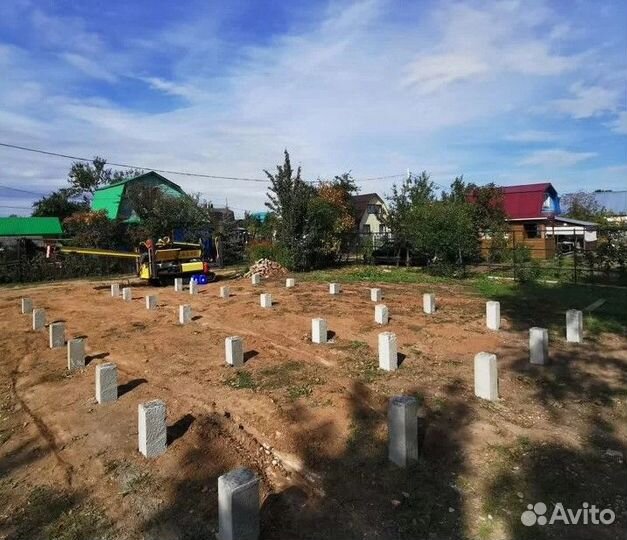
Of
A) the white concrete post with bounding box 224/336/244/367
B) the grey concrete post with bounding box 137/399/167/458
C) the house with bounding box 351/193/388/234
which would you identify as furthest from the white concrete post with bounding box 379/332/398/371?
the house with bounding box 351/193/388/234

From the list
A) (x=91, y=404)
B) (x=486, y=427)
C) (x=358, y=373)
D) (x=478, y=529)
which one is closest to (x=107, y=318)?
(x=91, y=404)

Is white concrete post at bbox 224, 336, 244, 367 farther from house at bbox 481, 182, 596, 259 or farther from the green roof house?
house at bbox 481, 182, 596, 259

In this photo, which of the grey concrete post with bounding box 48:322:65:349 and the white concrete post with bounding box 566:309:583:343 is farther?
the grey concrete post with bounding box 48:322:65:349

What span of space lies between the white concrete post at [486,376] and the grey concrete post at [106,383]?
12.8 ft

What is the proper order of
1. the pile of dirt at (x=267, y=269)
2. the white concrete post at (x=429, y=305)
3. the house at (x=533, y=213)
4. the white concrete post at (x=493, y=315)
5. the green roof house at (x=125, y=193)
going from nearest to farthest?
1. the white concrete post at (x=493, y=315)
2. the white concrete post at (x=429, y=305)
3. the pile of dirt at (x=267, y=269)
4. the house at (x=533, y=213)
5. the green roof house at (x=125, y=193)

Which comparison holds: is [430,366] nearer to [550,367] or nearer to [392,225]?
[550,367]

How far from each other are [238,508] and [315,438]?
1415mm

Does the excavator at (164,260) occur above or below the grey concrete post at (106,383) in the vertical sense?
above

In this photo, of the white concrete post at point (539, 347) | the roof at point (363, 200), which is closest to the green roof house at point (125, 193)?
the roof at point (363, 200)

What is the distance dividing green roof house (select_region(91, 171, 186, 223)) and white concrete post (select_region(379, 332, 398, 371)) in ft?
79.8

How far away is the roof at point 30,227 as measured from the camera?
32031 mm

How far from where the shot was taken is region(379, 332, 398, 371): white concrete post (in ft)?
19.3

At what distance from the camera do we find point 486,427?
434 centimetres

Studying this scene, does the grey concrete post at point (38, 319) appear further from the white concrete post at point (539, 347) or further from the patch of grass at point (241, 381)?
the white concrete post at point (539, 347)
